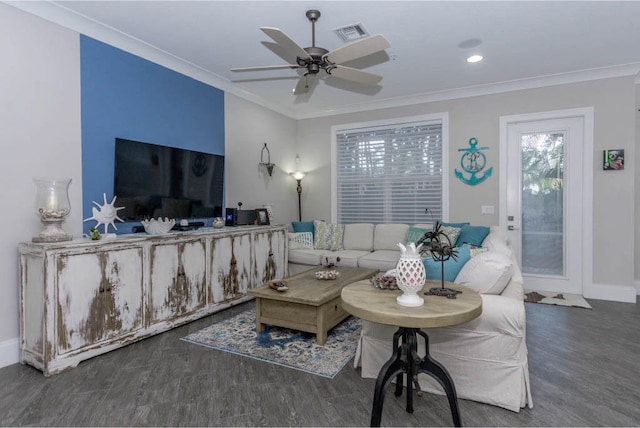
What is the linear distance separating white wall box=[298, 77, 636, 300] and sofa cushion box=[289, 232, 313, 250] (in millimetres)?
2068

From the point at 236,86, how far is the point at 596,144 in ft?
15.0

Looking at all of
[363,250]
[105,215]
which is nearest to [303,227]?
[363,250]

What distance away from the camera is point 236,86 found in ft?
15.0

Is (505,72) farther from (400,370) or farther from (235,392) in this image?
(235,392)

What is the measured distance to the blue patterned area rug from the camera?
2.54 m

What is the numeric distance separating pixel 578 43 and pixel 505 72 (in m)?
0.82

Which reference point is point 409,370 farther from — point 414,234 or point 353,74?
point 414,234

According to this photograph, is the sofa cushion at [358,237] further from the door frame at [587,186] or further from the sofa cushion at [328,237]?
the door frame at [587,186]

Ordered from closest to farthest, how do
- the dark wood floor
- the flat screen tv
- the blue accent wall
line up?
1. the dark wood floor
2. the blue accent wall
3. the flat screen tv

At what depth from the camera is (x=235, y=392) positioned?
218 cm

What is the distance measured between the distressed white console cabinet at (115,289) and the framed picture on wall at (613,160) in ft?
14.6

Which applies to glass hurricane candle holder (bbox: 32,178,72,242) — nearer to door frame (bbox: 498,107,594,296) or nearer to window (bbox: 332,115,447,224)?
window (bbox: 332,115,447,224)

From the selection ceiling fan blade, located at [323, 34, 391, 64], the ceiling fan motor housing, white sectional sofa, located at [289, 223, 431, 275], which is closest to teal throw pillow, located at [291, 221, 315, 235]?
white sectional sofa, located at [289, 223, 431, 275]

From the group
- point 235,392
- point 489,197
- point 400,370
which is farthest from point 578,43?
point 235,392
